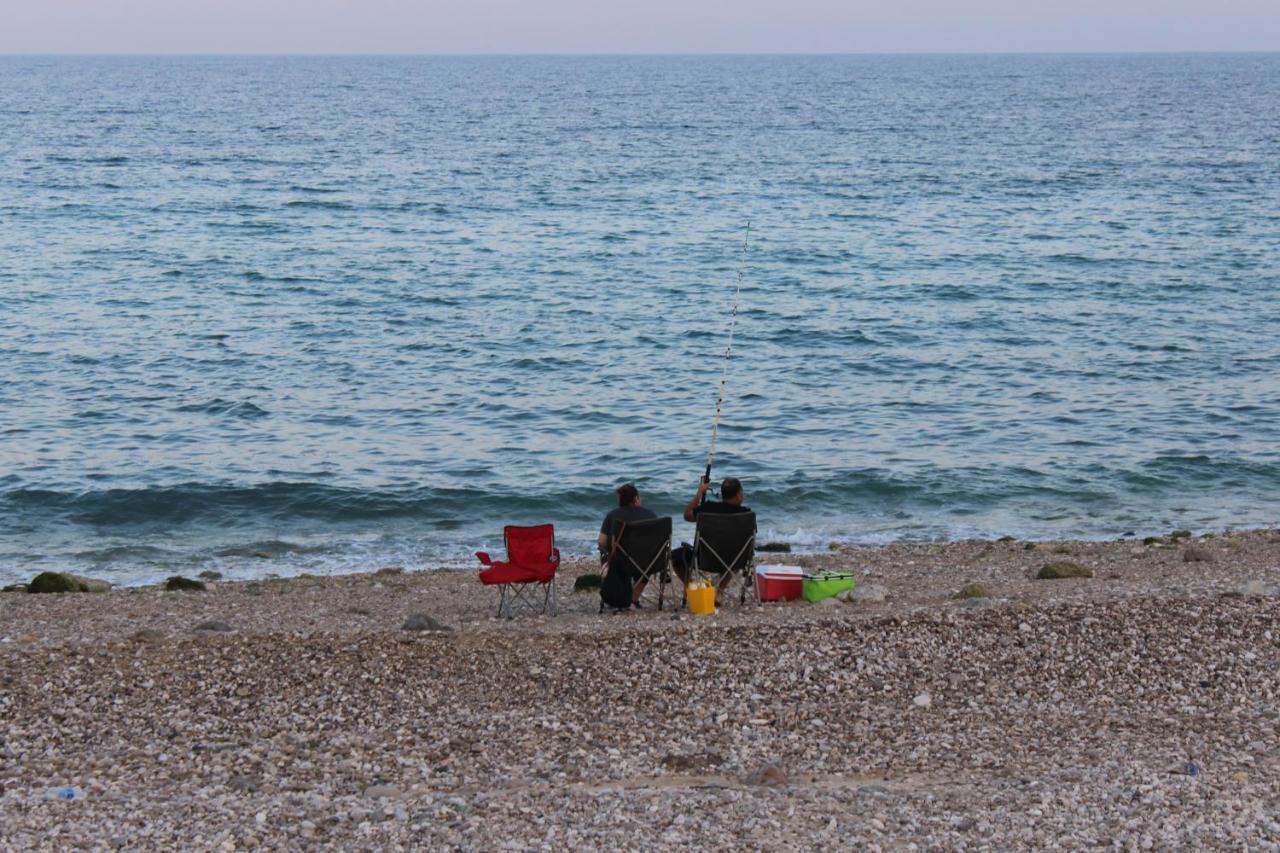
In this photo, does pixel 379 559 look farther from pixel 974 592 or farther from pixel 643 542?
pixel 974 592

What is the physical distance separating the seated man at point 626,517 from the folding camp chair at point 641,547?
53 millimetres

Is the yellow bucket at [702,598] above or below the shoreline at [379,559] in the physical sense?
above

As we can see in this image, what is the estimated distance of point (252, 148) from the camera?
224 feet

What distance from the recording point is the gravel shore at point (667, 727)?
7473 mm

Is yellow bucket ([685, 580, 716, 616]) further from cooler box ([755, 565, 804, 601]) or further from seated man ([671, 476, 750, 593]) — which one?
cooler box ([755, 565, 804, 601])

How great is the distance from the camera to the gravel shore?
747cm

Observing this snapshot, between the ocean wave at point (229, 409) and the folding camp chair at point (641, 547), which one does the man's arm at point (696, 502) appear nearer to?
the folding camp chair at point (641, 547)

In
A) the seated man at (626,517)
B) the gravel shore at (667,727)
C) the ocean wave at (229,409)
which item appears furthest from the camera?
the ocean wave at (229,409)

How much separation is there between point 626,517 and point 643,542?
0.32m

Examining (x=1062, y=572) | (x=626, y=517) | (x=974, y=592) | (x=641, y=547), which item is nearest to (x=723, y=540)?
(x=641, y=547)

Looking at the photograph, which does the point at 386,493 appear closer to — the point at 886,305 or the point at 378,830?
the point at 378,830

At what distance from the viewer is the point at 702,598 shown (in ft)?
37.0

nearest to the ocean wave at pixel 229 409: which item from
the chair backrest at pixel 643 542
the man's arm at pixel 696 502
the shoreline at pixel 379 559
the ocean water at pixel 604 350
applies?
the ocean water at pixel 604 350

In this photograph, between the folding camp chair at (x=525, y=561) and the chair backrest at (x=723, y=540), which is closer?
the folding camp chair at (x=525, y=561)
